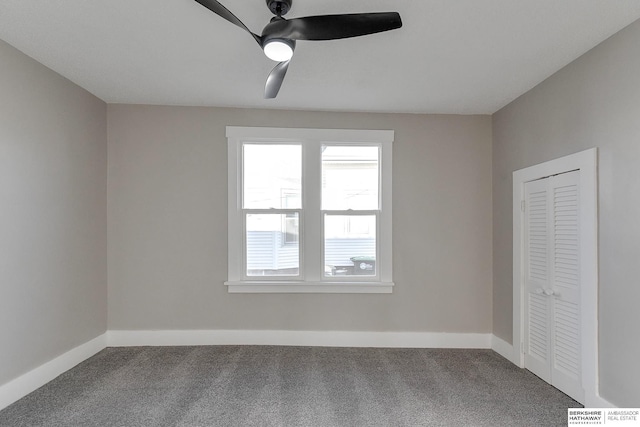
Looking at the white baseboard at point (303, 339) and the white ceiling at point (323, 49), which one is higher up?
the white ceiling at point (323, 49)

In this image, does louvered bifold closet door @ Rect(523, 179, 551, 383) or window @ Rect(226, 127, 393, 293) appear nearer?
louvered bifold closet door @ Rect(523, 179, 551, 383)

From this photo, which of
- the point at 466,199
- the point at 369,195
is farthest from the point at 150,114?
the point at 466,199

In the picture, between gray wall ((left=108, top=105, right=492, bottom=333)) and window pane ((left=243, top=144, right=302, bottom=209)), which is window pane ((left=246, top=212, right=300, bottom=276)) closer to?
window pane ((left=243, top=144, right=302, bottom=209))

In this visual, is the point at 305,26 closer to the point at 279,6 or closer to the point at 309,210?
the point at 279,6

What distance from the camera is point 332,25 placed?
188cm

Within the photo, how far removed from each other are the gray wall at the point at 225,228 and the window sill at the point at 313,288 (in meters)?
0.07

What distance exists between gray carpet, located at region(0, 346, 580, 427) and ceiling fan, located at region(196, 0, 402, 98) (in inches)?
93.5

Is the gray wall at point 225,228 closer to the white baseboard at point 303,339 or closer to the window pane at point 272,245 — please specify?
the white baseboard at point 303,339

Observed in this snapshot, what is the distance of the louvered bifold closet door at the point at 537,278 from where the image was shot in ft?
10.1

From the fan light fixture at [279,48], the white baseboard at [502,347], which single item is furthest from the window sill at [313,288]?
the fan light fixture at [279,48]

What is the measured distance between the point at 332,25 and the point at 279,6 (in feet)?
1.18

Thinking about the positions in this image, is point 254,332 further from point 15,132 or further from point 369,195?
point 15,132

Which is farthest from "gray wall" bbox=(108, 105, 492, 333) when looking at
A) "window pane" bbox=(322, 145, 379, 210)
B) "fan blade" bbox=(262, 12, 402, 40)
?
"fan blade" bbox=(262, 12, 402, 40)

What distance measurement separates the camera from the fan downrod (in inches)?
78.5
